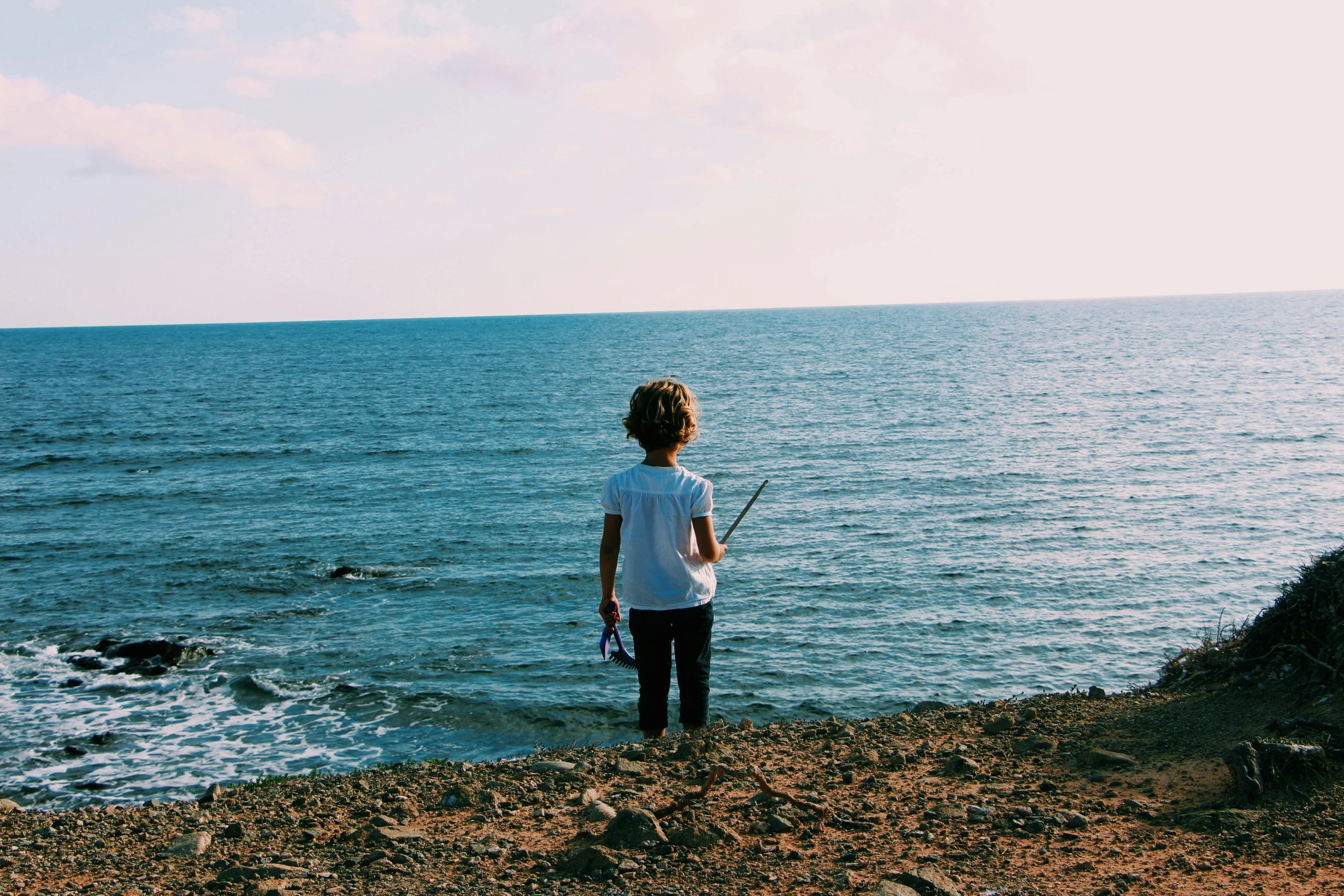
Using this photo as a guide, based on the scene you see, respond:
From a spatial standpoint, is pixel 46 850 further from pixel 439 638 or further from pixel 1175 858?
pixel 439 638

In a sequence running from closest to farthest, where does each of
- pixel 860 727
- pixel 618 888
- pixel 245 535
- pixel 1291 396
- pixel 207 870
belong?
pixel 618 888 → pixel 207 870 → pixel 860 727 → pixel 245 535 → pixel 1291 396

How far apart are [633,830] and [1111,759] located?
121 inches

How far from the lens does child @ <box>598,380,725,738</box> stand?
5.11 meters

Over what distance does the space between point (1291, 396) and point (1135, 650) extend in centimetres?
4053

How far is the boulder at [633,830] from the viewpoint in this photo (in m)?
4.58

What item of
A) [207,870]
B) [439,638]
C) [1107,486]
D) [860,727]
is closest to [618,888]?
[207,870]

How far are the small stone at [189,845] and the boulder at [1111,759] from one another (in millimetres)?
5301

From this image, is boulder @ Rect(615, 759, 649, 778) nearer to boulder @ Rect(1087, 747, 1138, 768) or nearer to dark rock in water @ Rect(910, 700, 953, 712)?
boulder @ Rect(1087, 747, 1138, 768)

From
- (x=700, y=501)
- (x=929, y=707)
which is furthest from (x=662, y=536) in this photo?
(x=929, y=707)

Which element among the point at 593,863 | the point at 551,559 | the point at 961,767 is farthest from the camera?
the point at 551,559

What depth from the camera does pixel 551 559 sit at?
19.4 metres

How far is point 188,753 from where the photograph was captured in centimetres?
1093

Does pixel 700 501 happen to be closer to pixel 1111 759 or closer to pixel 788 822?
pixel 788 822

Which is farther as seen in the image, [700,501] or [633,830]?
[700,501]
